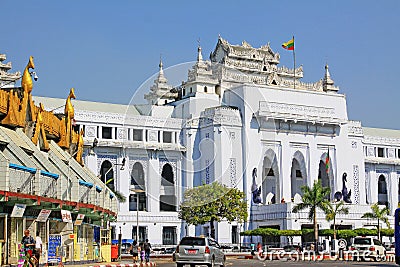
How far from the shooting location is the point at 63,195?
4047 cm

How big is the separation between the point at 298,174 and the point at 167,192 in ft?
66.3

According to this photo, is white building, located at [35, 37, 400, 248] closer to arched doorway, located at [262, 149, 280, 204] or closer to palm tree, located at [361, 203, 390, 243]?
arched doorway, located at [262, 149, 280, 204]

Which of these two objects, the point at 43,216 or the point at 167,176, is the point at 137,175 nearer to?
the point at 167,176

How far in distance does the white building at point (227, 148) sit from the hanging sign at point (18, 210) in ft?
185

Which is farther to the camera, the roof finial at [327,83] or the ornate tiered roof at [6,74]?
the roof finial at [327,83]

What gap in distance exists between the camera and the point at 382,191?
119562 mm

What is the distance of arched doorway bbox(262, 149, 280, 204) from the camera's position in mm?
101188

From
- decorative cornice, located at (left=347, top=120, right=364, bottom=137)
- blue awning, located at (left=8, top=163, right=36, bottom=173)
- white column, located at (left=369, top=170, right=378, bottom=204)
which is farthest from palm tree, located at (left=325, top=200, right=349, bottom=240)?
blue awning, located at (left=8, top=163, right=36, bottom=173)

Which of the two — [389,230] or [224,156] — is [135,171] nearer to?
Result: [224,156]

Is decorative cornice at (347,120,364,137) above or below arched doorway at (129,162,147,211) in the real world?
above

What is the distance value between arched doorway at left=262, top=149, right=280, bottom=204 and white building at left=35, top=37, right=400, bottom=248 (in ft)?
0.45

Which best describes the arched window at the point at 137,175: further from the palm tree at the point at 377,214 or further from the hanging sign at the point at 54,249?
the hanging sign at the point at 54,249

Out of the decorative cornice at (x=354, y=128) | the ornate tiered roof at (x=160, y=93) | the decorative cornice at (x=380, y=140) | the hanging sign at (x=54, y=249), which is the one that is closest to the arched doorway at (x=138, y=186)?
the ornate tiered roof at (x=160, y=93)

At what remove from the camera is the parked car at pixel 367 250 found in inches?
2217
